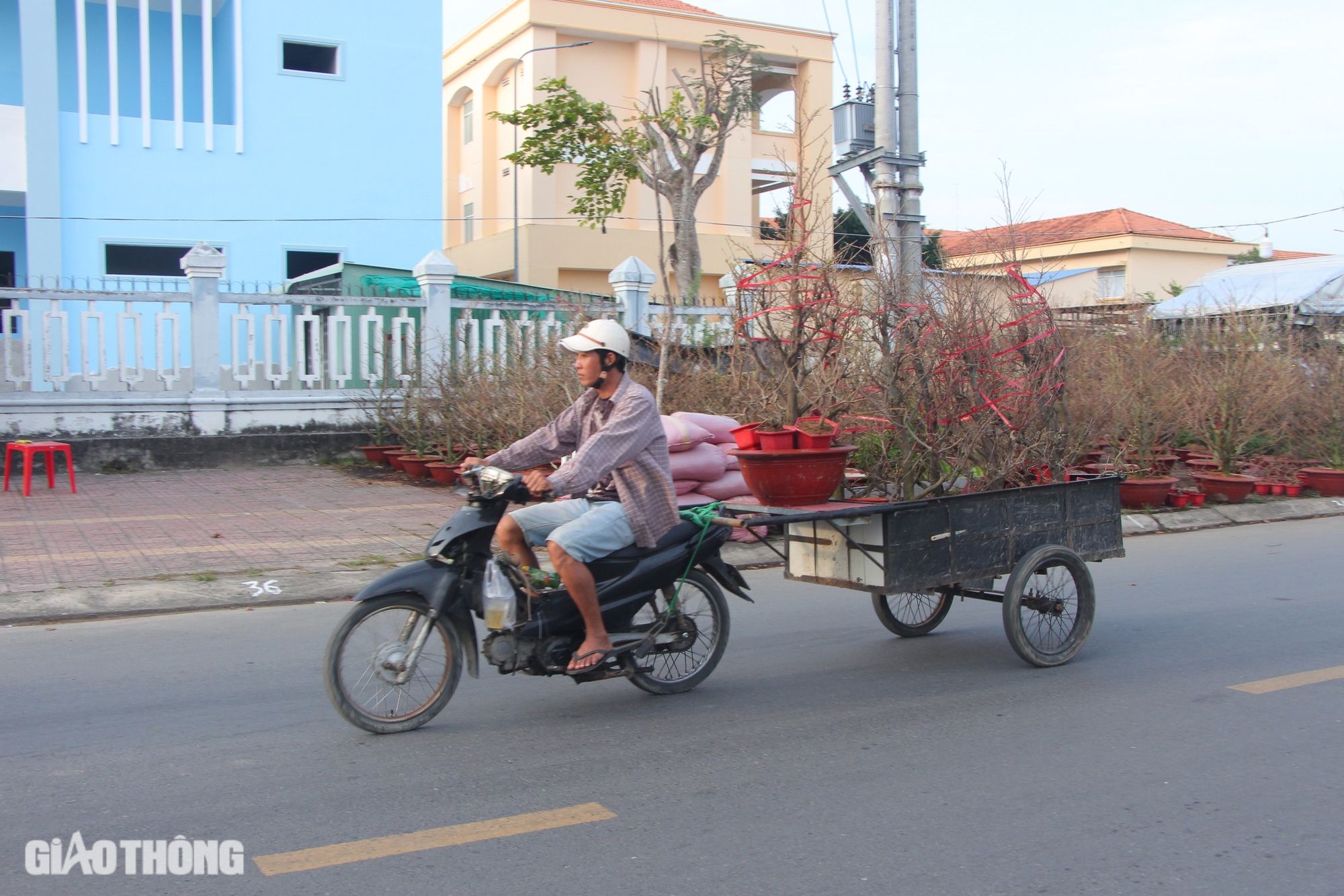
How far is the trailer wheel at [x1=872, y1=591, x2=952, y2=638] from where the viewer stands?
6.26m

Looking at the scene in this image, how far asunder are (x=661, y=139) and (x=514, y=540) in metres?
15.9

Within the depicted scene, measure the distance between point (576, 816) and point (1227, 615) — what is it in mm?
5025

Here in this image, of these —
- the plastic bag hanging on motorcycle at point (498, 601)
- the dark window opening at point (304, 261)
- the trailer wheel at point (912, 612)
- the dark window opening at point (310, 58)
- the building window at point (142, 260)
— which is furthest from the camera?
the dark window opening at point (310, 58)

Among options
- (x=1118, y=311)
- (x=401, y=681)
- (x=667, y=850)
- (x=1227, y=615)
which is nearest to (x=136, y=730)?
(x=401, y=681)

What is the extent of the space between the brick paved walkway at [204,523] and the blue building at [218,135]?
7.15m

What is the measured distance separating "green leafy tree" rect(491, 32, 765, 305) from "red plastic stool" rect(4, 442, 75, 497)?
1027 centimetres

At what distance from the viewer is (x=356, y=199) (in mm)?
19531

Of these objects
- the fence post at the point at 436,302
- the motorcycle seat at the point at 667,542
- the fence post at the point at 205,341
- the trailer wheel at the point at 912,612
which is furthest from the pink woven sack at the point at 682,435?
the fence post at the point at 205,341

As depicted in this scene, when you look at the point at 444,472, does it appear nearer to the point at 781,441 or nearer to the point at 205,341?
the point at 205,341

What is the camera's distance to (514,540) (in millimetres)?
4688

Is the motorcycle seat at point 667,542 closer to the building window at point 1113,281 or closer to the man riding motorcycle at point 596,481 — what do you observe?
the man riding motorcycle at point 596,481

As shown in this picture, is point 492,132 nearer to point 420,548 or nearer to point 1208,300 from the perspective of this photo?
point 1208,300

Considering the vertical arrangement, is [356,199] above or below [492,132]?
below

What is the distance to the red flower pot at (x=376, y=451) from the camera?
12.8m
